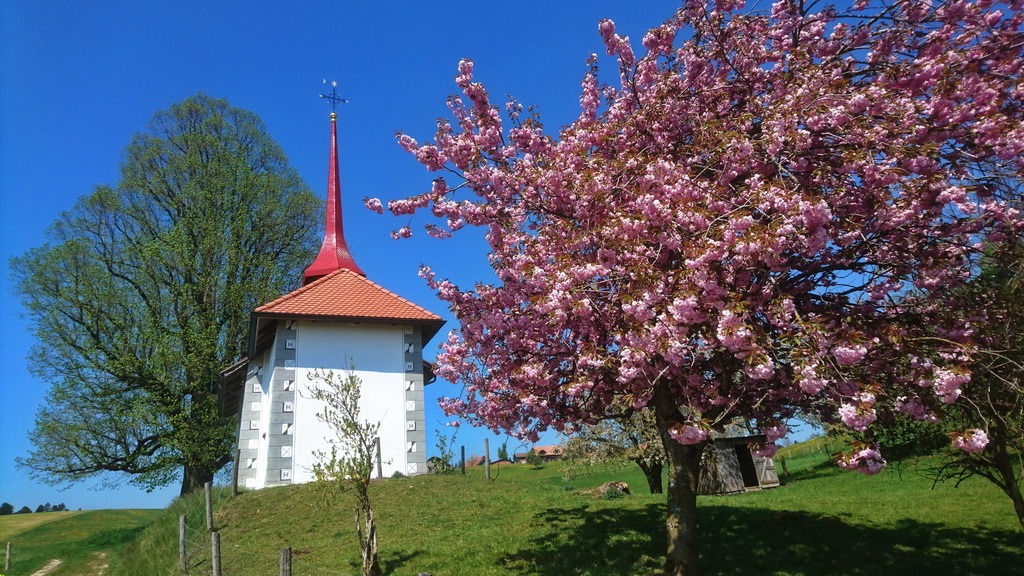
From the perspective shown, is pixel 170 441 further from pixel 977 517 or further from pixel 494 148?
pixel 977 517

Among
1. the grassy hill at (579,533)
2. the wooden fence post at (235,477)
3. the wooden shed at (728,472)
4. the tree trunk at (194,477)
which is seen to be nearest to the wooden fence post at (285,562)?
the grassy hill at (579,533)

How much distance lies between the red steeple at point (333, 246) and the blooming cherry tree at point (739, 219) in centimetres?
1715

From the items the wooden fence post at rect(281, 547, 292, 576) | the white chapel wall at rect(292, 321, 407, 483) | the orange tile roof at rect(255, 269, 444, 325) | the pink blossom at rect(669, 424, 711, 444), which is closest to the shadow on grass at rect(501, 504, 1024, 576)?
the pink blossom at rect(669, 424, 711, 444)

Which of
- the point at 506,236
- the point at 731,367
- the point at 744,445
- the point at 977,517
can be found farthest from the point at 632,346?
the point at 744,445

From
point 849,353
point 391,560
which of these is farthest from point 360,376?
point 849,353

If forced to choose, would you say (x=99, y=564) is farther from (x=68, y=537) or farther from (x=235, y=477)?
(x=68, y=537)

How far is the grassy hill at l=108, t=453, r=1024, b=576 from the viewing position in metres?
10.5

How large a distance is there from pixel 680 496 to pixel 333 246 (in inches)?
854

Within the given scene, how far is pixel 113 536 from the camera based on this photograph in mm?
29516

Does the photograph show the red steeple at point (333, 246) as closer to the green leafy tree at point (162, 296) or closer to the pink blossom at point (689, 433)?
the green leafy tree at point (162, 296)

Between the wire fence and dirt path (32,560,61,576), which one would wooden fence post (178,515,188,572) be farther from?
dirt path (32,560,61,576)

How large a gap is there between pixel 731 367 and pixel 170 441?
23.3m

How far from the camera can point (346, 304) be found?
23453 mm

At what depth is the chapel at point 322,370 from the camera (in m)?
21.2
